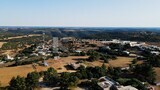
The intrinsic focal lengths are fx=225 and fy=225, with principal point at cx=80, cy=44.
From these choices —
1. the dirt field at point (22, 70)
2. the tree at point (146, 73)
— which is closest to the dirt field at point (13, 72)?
the dirt field at point (22, 70)

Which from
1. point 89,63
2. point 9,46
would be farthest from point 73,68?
point 9,46

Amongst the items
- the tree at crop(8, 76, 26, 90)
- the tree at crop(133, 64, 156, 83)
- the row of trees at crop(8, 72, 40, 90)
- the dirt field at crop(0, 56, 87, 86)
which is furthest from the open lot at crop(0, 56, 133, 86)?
the tree at crop(133, 64, 156, 83)

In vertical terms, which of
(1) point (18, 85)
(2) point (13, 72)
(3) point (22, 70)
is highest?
(1) point (18, 85)

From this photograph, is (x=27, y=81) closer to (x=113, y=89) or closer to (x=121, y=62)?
(x=113, y=89)

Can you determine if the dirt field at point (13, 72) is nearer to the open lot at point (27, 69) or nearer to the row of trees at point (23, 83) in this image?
the open lot at point (27, 69)

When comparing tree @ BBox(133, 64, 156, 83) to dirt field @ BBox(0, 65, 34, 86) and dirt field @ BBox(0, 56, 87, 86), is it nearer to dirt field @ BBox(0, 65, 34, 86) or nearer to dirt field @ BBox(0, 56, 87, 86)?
dirt field @ BBox(0, 56, 87, 86)

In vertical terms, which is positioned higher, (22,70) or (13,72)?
(22,70)

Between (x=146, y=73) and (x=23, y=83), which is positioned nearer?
(x=23, y=83)

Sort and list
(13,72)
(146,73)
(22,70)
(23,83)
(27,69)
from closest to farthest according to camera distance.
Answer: (23,83) → (146,73) → (13,72) → (22,70) → (27,69)

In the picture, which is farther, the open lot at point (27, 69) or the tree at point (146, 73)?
the open lot at point (27, 69)

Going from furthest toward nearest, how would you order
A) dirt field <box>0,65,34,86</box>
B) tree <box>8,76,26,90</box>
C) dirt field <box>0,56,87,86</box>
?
dirt field <box>0,56,87,86</box>
dirt field <box>0,65,34,86</box>
tree <box>8,76,26,90</box>

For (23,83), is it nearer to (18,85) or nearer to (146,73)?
(18,85)

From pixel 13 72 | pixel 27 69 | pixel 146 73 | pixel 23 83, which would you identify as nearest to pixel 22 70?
pixel 27 69
